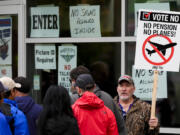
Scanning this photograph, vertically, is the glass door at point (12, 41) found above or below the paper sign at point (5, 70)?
above

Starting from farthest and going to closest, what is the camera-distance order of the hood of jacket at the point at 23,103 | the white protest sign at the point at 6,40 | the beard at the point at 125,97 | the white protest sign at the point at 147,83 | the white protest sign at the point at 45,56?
the white protest sign at the point at 6,40, the white protest sign at the point at 45,56, the white protest sign at the point at 147,83, the beard at the point at 125,97, the hood of jacket at the point at 23,103

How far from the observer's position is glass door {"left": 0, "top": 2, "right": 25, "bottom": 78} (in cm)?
884

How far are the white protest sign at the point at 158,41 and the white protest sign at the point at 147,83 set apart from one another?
5.95ft

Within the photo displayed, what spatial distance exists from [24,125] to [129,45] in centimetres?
356

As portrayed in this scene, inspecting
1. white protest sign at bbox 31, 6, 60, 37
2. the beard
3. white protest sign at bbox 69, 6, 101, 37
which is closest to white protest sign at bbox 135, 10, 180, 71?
the beard

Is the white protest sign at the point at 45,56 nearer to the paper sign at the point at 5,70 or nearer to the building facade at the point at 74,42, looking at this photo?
the building facade at the point at 74,42

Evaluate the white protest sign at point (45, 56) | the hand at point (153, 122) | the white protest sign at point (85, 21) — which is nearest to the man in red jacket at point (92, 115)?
the hand at point (153, 122)

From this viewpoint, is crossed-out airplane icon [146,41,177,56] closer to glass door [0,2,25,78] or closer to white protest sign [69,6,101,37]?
white protest sign [69,6,101,37]

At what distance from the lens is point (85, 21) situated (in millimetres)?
8531

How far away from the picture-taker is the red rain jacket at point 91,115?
5.06 metres

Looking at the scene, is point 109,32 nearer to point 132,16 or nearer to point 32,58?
point 132,16

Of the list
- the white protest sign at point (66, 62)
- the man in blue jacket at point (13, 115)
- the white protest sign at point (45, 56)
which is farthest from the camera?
the white protest sign at point (45, 56)

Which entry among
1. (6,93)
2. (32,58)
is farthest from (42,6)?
(6,93)

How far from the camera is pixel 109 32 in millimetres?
8328
